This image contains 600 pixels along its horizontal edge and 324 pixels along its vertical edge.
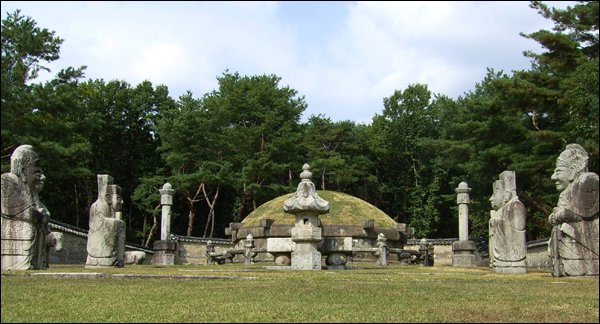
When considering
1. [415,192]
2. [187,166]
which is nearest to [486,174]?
[415,192]

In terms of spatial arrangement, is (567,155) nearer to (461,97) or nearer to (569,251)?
(569,251)

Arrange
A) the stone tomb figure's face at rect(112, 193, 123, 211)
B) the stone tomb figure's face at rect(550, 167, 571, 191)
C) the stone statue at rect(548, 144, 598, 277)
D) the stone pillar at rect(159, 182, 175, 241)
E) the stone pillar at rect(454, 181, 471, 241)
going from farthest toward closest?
the stone pillar at rect(159, 182, 175, 241) → the stone pillar at rect(454, 181, 471, 241) → the stone tomb figure's face at rect(112, 193, 123, 211) → the stone tomb figure's face at rect(550, 167, 571, 191) → the stone statue at rect(548, 144, 598, 277)

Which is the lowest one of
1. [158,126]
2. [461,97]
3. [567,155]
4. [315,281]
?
[315,281]

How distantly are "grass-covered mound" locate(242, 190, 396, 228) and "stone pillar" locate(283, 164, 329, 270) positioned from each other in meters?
12.1

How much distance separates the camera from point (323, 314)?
552 cm

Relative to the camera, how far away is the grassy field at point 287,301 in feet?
17.2

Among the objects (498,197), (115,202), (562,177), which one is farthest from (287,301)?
(115,202)

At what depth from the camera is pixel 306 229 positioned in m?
13.3

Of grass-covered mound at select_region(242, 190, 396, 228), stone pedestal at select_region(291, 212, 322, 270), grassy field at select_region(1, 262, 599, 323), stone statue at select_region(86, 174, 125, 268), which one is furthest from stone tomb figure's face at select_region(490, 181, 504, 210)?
grass-covered mound at select_region(242, 190, 396, 228)

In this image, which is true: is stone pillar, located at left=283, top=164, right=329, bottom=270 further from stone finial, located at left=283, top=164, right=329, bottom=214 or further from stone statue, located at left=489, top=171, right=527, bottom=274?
stone statue, located at left=489, top=171, right=527, bottom=274

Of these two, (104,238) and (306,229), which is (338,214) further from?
(104,238)

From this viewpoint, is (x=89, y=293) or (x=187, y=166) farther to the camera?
(x=187, y=166)

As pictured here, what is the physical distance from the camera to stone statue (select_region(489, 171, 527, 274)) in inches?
480

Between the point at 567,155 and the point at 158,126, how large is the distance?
98.9 feet
